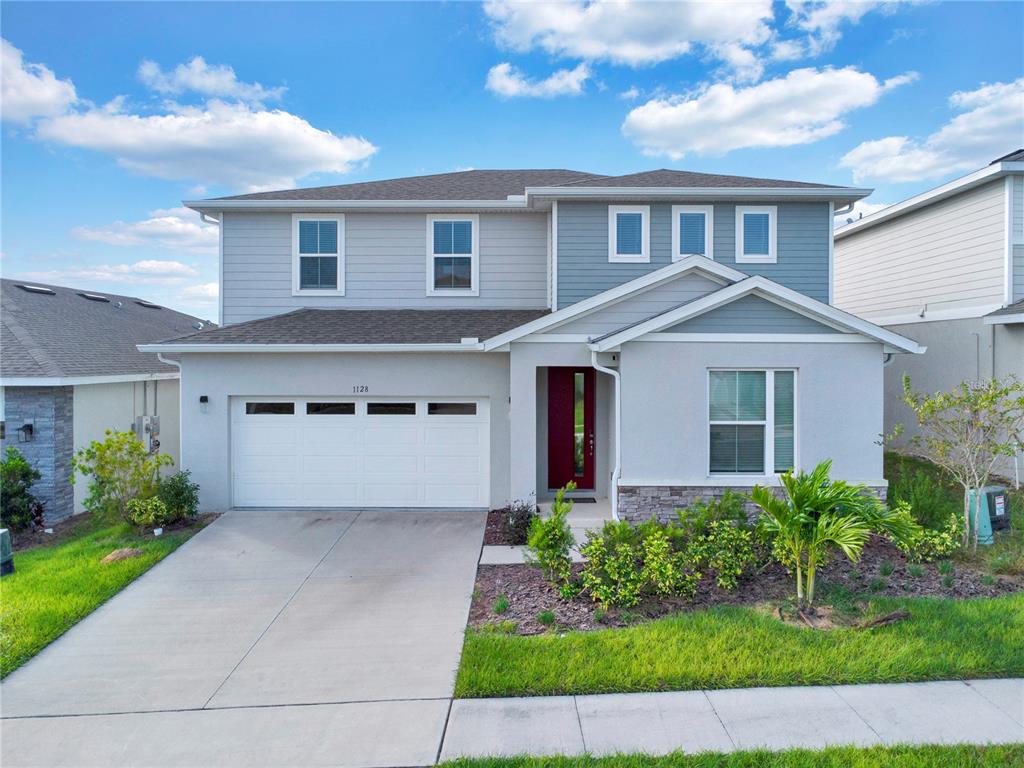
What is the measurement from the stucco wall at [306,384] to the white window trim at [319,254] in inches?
91.5

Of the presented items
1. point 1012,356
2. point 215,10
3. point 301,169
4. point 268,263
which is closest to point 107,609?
point 268,263

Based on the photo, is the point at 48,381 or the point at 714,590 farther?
the point at 48,381

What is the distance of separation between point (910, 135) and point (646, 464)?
13.0 m

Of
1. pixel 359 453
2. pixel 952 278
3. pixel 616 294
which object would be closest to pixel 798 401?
pixel 616 294

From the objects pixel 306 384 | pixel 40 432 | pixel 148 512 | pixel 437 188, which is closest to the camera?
pixel 148 512

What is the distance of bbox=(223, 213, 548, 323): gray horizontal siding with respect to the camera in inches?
476

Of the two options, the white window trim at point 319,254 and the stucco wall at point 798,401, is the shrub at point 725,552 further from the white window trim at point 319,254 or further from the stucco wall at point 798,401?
the white window trim at point 319,254

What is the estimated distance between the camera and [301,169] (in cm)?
1711

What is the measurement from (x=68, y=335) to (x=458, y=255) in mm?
8865

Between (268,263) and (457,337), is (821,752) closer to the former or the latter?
(457,337)

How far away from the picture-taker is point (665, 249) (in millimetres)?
11094

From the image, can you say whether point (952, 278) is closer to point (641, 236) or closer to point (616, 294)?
point (641, 236)

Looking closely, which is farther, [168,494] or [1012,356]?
[1012,356]

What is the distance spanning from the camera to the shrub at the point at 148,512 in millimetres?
9219
